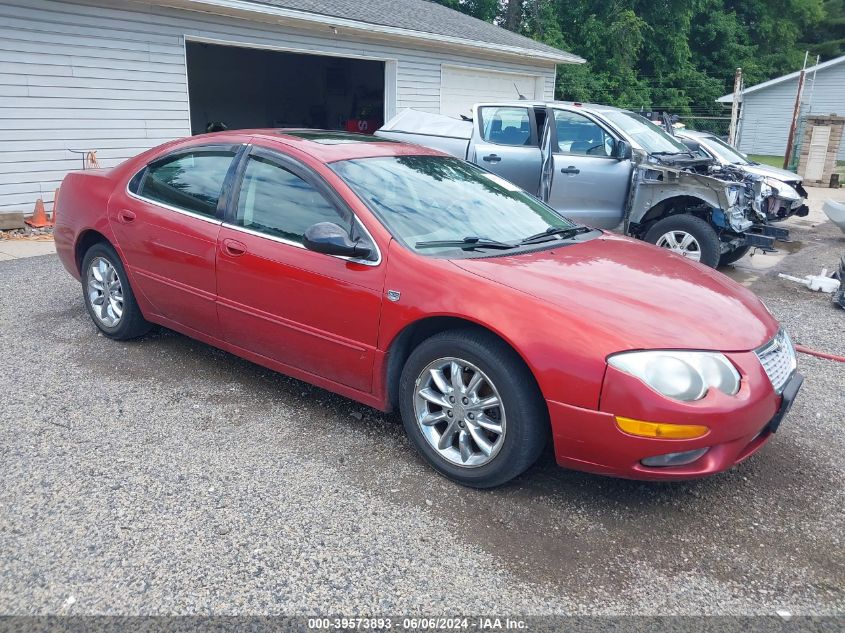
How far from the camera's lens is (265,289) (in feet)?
12.3

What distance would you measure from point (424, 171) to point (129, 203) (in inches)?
79.6

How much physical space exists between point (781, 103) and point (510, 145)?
31.7 meters

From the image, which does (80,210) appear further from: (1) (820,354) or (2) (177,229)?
(1) (820,354)

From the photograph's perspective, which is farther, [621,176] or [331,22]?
[331,22]

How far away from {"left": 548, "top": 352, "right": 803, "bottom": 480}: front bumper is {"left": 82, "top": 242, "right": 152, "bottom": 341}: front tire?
3.19 meters

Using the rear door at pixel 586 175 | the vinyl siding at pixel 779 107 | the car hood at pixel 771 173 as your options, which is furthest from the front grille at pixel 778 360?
the vinyl siding at pixel 779 107

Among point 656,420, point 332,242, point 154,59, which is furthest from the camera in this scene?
A: point 154,59

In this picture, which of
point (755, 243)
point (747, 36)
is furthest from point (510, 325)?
point (747, 36)

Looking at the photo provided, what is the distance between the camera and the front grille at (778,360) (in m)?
2.97

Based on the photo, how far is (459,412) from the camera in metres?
3.12

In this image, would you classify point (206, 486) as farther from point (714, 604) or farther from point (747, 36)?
point (747, 36)

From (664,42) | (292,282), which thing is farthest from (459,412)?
(664,42)

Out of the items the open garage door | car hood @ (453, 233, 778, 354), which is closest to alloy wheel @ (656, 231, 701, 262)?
car hood @ (453, 233, 778, 354)

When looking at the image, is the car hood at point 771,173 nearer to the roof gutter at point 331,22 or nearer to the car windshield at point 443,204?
the roof gutter at point 331,22
